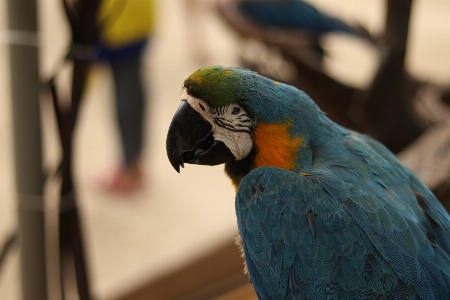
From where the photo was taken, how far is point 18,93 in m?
0.73

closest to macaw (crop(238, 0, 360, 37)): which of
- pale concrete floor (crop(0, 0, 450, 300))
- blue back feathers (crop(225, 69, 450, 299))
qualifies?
pale concrete floor (crop(0, 0, 450, 300))

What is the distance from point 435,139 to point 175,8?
3.27m

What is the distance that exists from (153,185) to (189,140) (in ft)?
5.67

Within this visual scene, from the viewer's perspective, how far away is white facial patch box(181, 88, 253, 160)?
685 millimetres

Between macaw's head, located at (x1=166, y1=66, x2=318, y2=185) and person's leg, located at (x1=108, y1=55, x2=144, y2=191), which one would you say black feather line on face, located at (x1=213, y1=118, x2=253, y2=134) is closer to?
macaw's head, located at (x1=166, y1=66, x2=318, y2=185)

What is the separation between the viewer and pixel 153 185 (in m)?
2.39

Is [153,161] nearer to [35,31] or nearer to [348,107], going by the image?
[348,107]

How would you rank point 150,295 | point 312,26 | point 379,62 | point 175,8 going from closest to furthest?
point 379,62
point 150,295
point 312,26
point 175,8

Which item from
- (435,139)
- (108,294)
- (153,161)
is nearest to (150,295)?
(108,294)

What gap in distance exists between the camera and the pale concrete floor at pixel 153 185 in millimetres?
1896

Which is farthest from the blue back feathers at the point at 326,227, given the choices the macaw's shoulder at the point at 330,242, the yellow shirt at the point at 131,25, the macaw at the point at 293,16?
the yellow shirt at the point at 131,25

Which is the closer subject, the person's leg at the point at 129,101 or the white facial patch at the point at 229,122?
the white facial patch at the point at 229,122

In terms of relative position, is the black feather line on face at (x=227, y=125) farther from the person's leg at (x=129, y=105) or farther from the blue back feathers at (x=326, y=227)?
the person's leg at (x=129, y=105)

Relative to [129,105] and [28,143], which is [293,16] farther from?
[28,143]
